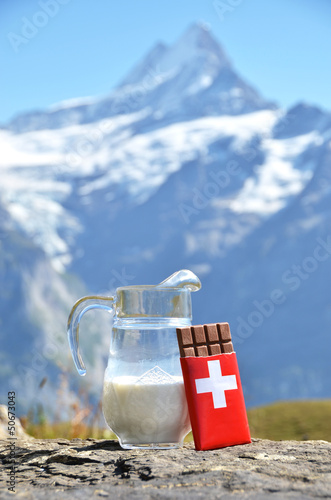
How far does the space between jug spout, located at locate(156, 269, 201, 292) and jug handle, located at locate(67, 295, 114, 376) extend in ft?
0.73

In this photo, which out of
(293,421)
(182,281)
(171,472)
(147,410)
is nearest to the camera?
(171,472)

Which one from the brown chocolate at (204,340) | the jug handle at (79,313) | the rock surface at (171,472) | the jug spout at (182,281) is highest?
the jug spout at (182,281)

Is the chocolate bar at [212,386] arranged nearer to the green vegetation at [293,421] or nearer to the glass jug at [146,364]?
the glass jug at [146,364]

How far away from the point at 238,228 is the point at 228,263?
8.98 m

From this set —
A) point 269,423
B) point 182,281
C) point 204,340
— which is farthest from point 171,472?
point 269,423

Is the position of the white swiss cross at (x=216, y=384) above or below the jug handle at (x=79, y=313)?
below

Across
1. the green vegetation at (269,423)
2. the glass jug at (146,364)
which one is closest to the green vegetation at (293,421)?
the green vegetation at (269,423)

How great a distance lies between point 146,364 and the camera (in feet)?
6.33

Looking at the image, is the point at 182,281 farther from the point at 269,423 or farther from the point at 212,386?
the point at 269,423

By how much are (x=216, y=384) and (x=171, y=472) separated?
430 millimetres

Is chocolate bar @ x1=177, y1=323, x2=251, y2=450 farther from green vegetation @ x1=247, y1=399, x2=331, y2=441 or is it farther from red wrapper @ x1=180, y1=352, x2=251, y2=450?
green vegetation @ x1=247, y1=399, x2=331, y2=441

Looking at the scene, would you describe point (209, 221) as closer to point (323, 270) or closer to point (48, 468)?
point (323, 270)

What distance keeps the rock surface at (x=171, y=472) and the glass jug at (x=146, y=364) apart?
3.1 inches

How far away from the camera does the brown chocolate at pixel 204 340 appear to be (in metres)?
1.89
